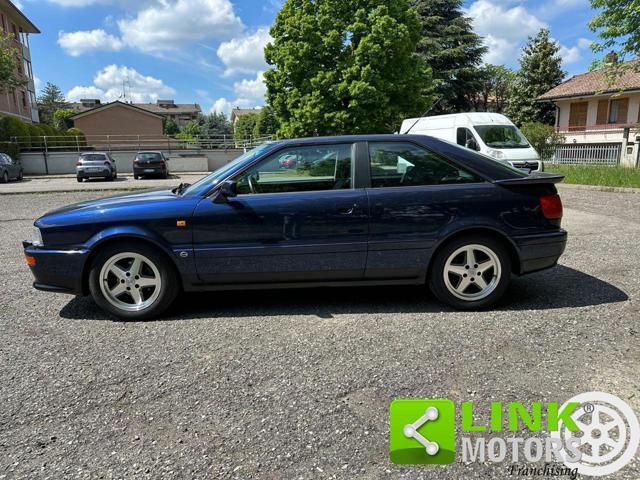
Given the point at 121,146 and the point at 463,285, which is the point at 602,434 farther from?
the point at 121,146

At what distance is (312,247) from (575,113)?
40.4 metres

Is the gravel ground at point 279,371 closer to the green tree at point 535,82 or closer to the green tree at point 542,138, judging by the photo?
the green tree at point 542,138

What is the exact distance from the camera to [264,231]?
3.91 m

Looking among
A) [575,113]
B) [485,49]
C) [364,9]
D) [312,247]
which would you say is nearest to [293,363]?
[312,247]

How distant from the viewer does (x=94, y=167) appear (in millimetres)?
23219

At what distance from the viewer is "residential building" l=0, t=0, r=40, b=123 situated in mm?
38250

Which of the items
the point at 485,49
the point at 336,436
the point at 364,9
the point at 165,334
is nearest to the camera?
the point at 336,436

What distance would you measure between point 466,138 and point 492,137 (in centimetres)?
76

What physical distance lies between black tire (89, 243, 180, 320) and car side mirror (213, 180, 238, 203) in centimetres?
69

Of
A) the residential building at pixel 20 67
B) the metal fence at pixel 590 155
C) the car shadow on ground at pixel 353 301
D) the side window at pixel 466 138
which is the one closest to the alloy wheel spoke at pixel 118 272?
the car shadow on ground at pixel 353 301

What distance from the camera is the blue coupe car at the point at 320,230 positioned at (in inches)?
154

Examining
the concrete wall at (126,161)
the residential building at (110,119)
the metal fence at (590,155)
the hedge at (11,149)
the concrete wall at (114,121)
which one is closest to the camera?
the metal fence at (590,155)

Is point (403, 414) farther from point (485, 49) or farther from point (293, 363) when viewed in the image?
point (485, 49)

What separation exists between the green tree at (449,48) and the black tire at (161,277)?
3202 centimetres
